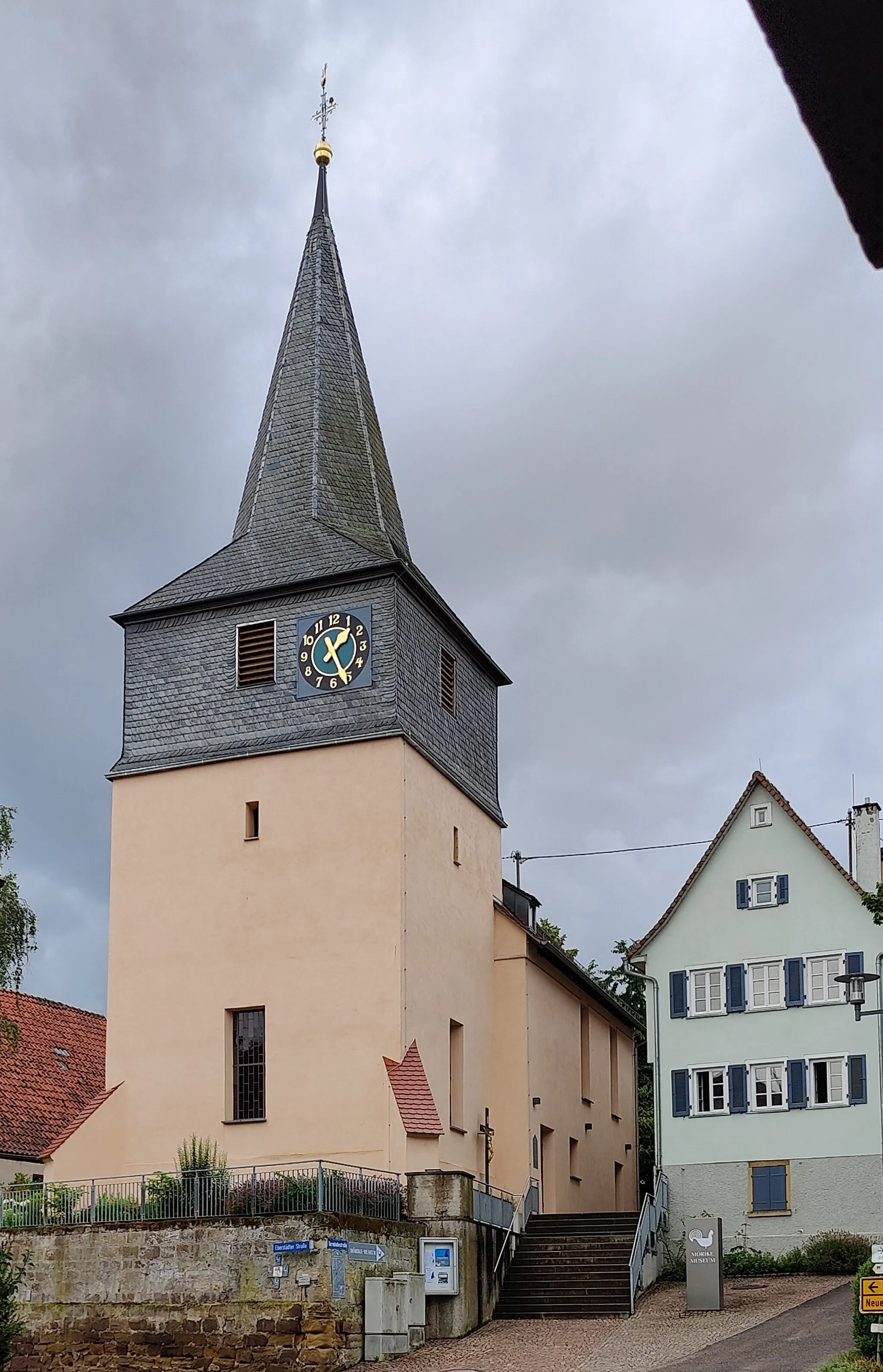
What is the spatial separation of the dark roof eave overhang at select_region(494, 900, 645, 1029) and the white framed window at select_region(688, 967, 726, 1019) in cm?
362

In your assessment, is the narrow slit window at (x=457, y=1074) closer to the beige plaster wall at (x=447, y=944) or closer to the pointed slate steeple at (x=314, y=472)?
the beige plaster wall at (x=447, y=944)

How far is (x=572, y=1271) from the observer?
30.4 m

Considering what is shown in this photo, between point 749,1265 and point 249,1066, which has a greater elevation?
point 249,1066

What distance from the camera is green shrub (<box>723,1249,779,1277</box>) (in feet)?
103

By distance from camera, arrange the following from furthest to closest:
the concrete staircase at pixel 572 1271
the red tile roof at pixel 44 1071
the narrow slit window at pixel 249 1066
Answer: the red tile roof at pixel 44 1071 → the narrow slit window at pixel 249 1066 → the concrete staircase at pixel 572 1271

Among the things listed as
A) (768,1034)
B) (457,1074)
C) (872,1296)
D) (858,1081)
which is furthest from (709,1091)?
(872,1296)

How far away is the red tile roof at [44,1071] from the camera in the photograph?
3609cm

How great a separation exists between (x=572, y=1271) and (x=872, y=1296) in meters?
12.3

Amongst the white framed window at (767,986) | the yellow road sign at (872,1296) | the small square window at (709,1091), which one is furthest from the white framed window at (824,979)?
the yellow road sign at (872,1296)

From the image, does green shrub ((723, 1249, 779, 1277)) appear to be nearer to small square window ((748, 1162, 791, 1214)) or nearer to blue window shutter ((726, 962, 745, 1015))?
small square window ((748, 1162, 791, 1214))

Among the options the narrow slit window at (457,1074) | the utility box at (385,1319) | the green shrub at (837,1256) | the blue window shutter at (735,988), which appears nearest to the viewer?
the utility box at (385,1319)

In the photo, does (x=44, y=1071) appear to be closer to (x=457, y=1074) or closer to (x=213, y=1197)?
(x=457, y=1074)

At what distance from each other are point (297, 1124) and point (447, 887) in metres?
6.03

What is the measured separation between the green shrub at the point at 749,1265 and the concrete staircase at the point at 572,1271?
1.89 m
